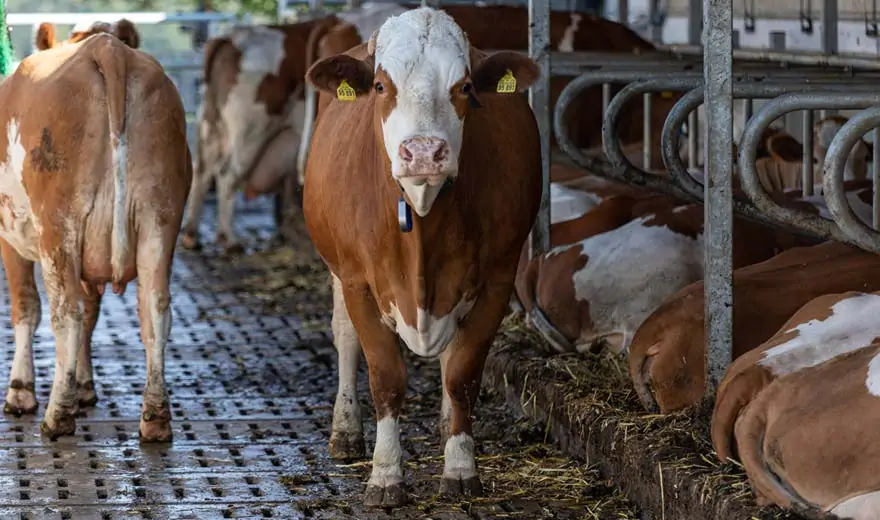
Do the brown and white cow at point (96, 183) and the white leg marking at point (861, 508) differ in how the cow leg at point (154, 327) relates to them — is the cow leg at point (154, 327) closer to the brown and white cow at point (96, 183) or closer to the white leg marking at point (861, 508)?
the brown and white cow at point (96, 183)

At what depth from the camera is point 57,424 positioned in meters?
6.83

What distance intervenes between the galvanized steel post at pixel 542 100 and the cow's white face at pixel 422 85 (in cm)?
178

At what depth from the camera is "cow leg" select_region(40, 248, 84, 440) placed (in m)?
6.80

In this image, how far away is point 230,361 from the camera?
8914 mm

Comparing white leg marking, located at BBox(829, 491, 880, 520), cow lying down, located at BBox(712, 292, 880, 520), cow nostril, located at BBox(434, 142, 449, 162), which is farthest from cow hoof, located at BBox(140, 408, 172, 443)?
white leg marking, located at BBox(829, 491, 880, 520)

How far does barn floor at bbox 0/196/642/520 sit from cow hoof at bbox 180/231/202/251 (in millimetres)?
3914

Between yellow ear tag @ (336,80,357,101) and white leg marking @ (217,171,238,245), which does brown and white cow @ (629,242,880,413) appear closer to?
yellow ear tag @ (336,80,357,101)

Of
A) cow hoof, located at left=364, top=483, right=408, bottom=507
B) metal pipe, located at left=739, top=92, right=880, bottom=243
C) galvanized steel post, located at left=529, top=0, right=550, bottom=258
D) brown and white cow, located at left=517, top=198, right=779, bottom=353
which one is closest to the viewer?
metal pipe, located at left=739, top=92, right=880, bottom=243

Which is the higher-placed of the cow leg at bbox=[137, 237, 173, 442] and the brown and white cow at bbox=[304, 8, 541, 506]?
the brown and white cow at bbox=[304, 8, 541, 506]

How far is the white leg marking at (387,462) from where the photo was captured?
19.0 feet

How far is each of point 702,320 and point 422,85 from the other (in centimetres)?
151

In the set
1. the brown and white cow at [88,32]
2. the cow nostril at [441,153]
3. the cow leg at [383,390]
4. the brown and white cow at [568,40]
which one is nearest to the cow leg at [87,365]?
the brown and white cow at [88,32]

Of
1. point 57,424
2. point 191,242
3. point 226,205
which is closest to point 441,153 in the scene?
point 57,424

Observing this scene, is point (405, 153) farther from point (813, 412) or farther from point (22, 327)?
point (22, 327)
